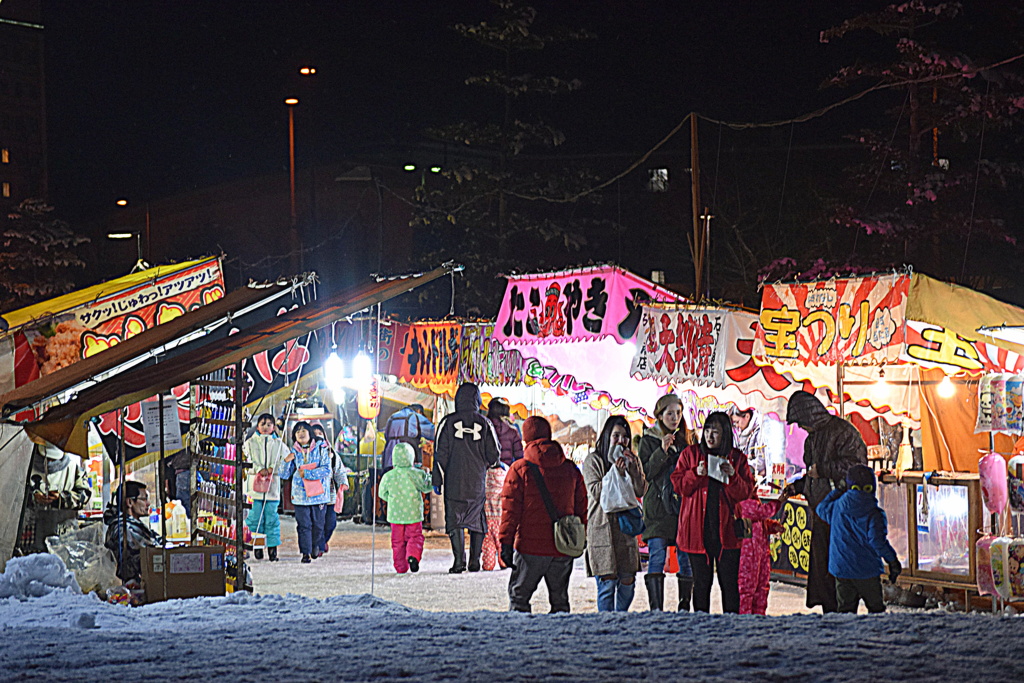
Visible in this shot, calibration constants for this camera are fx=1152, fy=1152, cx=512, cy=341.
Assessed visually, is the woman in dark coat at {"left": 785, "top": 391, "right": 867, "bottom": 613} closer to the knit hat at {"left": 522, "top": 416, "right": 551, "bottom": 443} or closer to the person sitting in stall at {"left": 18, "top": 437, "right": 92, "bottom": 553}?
the knit hat at {"left": 522, "top": 416, "right": 551, "bottom": 443}

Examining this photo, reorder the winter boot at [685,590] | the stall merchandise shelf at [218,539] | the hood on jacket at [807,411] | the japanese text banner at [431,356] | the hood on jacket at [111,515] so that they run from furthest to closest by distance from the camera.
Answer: the japanese text banner at [431,356] < the hood on jacket at [111,515] < the stall merchandise shelf at [218,539] < the hood on jacket at [807,411] < the winter boot at [685,590]

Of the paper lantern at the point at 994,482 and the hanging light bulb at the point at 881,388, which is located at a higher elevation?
the hanging light bulb at the point at 881,388

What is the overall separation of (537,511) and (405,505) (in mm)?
4168

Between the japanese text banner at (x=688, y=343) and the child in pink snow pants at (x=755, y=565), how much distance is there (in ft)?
13.2

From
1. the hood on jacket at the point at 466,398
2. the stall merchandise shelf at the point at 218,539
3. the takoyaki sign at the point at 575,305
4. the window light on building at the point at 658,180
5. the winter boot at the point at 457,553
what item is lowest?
the winter boot at the point at 457,553

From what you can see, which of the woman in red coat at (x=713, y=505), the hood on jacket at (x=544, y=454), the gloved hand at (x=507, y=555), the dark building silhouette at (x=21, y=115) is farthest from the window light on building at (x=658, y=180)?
the gloved hand at (x=507, y=555)

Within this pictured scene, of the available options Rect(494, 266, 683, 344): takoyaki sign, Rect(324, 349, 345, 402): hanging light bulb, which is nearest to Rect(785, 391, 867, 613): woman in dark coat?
Rect(494, 266, 683, 344): takoyaki sign

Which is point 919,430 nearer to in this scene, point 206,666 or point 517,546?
point 517,546

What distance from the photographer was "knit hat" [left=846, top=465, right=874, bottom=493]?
774cm

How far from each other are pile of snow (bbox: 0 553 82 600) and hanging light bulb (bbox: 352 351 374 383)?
5.85 m

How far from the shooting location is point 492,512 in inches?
493

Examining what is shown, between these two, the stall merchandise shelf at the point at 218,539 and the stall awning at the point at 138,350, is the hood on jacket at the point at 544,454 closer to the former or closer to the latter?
the stall merchandise shelf at the point at 218,539

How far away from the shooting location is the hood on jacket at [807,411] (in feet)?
28.2

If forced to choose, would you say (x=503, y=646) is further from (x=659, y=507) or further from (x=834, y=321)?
(x=834, y=321)
